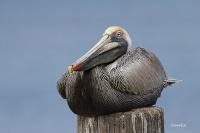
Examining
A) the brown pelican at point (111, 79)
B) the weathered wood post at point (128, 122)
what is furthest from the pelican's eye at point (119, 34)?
the weathered wood post at point (128, 122)

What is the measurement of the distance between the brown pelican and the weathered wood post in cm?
15

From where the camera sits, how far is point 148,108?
566 centimetres

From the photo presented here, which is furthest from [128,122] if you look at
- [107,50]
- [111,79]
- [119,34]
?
[119,34]

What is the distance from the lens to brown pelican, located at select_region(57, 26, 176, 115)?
5637mm

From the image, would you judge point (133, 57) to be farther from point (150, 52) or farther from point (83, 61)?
point (83, 61)

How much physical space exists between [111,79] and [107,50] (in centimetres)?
32

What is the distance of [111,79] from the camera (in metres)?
5.79

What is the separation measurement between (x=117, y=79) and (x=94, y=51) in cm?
40

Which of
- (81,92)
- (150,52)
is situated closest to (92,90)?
(81,92)

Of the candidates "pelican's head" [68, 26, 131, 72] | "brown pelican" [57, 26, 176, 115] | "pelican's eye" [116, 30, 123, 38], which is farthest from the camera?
"pelican's eye" [116, 30, 123, 38]

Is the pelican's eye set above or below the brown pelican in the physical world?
above

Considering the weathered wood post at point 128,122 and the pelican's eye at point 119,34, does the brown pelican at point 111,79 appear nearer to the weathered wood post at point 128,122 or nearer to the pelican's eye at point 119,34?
the pelican's eye at point 119,34

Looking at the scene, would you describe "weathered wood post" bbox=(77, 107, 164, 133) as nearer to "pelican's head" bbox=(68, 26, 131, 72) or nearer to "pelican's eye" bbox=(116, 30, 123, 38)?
"pelican's head" bbox=(68, 26, 131, 72)

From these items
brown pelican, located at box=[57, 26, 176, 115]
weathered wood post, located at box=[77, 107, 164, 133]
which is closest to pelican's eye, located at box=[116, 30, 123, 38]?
brown pelican, located at box=[57, 26, 176, 115]
